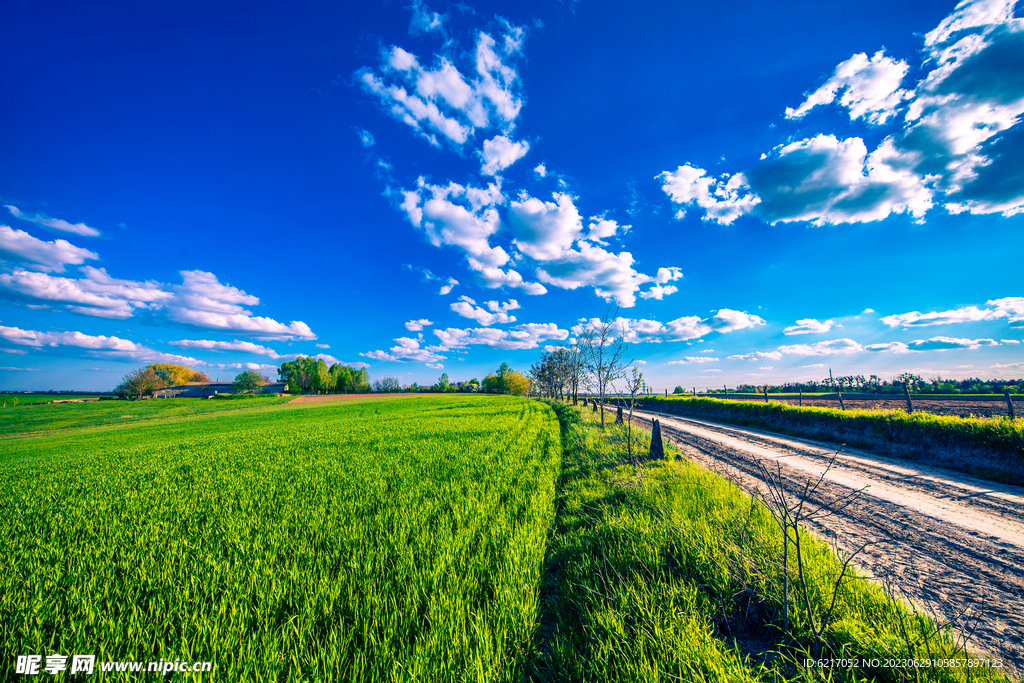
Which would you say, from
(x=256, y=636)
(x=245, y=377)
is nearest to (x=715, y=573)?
(x=256, y=636)

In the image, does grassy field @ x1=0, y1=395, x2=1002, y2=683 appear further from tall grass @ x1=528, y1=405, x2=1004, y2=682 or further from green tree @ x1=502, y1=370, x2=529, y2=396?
green tree @ x1=502, y1=370, x2=529, y2=396

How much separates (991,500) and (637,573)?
8.14 metres

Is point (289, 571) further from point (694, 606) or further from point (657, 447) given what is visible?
point (657, 447)

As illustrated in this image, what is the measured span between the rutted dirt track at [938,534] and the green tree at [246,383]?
355 ft

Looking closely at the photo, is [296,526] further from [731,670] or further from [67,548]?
[731,670]

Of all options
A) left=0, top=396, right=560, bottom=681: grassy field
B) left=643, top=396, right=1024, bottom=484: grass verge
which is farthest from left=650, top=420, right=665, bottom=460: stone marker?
left=643, top=396, right=1024, bottom=484: grass verge

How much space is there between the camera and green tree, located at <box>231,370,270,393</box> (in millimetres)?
85438

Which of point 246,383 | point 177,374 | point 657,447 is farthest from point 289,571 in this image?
point 177,374

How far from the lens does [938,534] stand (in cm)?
458

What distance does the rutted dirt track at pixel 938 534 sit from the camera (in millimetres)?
3057

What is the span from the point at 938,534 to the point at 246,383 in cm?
11203

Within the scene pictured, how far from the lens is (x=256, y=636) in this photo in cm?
266

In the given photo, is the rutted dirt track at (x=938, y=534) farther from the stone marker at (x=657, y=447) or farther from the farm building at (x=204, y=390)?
the farm building at (x=204, y=390)

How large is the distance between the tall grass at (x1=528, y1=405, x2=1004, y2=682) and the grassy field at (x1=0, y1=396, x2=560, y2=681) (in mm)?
456
